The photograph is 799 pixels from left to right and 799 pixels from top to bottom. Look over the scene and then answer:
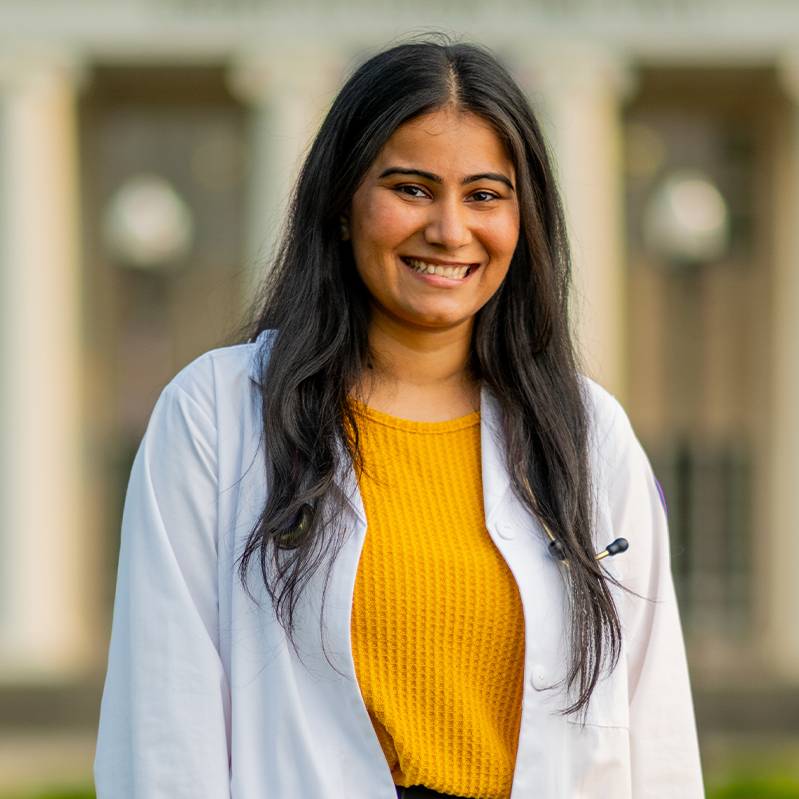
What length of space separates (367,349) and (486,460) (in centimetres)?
27

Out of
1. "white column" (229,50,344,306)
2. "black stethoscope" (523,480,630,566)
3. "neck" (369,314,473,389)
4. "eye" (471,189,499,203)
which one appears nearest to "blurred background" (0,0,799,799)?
"white column" (229,50,344,306)

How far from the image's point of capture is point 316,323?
9.73 ft

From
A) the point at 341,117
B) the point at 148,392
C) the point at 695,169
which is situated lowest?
the point at 148,392

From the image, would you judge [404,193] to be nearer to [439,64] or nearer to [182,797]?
[439,64]

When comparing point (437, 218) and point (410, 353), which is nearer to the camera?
point (437, 218)

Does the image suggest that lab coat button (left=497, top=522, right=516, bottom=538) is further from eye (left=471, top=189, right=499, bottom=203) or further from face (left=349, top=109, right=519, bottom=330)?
eye (left=471, top=189, right=499, bottom=203)

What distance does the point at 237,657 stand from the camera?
275 cm

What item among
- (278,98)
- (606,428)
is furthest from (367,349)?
(278,98)

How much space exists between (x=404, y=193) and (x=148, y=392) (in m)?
18.4

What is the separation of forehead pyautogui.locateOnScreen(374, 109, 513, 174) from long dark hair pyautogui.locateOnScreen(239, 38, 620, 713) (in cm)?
2

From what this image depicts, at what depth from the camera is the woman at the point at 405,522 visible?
2.74 m

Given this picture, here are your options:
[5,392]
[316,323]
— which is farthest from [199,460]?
[5,392]

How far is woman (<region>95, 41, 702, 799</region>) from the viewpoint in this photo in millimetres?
2740

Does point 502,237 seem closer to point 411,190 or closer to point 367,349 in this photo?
point 411,190
